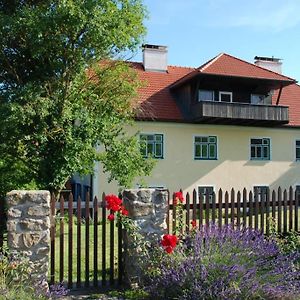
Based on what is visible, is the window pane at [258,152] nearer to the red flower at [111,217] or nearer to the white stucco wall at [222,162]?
the white stucco wall at [222,162]

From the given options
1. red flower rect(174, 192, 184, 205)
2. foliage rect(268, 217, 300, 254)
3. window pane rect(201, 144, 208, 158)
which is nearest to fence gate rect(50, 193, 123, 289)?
red flower rect(174, 192, 184, 205)

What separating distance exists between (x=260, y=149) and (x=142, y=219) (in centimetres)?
1971

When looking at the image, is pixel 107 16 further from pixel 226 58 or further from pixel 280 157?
pixel 280 157

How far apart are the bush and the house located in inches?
616

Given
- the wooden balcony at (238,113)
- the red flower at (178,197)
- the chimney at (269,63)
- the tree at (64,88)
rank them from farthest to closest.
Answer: the chimney at (269,63)
the wooden balcony at (238,113)
the tree at (64,88)
the red flower at (178,197)

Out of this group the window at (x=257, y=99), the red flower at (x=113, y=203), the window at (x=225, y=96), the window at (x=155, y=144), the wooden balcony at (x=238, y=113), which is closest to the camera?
the red flower at (x=113, y=203)

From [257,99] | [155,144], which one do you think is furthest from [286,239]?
[257,99]

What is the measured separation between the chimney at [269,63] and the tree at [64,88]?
653 inches

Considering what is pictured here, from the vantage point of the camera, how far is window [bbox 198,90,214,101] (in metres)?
23.2

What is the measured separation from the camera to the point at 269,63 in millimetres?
29109

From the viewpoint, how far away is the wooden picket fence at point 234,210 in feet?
22.1

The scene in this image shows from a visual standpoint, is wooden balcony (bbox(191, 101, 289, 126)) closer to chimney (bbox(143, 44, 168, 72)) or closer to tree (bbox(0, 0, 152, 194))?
chimney (bbox(143, 44, 168, 72))

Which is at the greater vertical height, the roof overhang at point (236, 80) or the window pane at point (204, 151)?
the roof overhang at point (236, 80)

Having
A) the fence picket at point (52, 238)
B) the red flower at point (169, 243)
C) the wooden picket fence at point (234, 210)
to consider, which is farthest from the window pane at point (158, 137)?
the red flower at point (169, 243)
